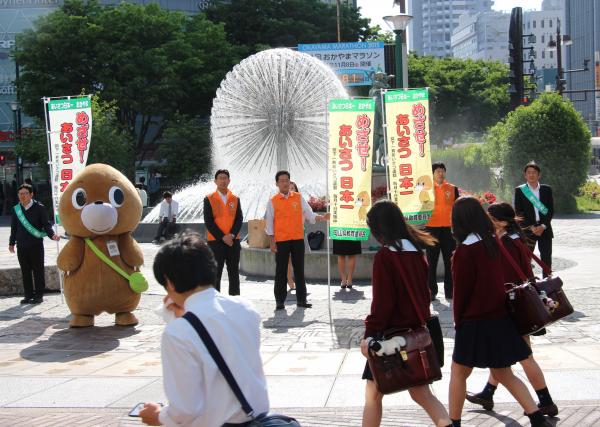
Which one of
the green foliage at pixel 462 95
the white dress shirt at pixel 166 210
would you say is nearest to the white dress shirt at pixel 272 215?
the white dress shirt at pixel 166 210

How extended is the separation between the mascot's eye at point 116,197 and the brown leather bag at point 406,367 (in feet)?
18.0

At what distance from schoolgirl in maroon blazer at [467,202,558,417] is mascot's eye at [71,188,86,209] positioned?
202 inches

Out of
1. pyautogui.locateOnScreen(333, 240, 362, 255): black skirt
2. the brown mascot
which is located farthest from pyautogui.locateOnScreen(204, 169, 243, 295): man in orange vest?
pyautogui.locateOnScreen(333, 240, 362, 255): black skirt

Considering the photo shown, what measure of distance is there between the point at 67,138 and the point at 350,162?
3.85 m

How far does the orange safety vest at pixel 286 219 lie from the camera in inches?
385

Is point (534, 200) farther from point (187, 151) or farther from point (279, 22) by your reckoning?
point (279, 22)

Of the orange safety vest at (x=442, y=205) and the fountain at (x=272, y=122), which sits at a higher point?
the fountain at (x=272, y=122)

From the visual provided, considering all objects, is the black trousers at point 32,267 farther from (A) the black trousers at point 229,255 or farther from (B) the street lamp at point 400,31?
(B) the street lamp at point 400,31

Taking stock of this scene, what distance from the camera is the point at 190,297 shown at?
297 cm

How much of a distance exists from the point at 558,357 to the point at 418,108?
3849mm

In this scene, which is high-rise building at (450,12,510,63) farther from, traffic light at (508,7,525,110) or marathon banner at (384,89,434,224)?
marathon banner at (384,89,434,224)

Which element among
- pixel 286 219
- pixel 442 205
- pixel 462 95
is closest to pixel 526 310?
pixel 286 219

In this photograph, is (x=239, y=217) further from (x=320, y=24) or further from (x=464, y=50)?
(x=464, y=50)

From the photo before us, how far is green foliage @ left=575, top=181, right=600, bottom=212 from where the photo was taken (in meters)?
28.0
